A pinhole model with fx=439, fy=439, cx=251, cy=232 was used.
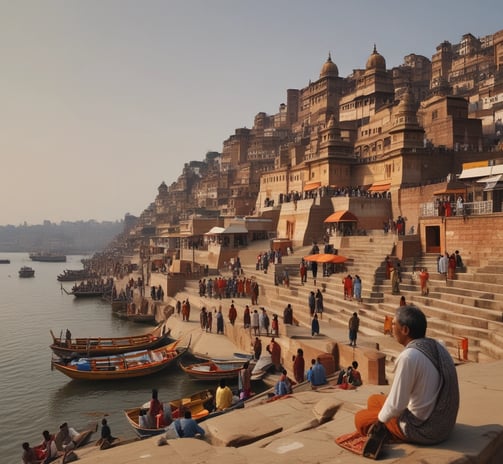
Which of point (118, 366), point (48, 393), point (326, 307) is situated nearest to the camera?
point (48, 393)

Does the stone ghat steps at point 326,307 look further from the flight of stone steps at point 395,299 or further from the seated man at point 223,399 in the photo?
the seated man at point 223,399

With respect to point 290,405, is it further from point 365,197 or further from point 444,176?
point 444,176


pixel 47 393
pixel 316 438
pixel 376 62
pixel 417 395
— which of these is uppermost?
pixel 376 62

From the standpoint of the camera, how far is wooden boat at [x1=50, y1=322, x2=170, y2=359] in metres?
18.7

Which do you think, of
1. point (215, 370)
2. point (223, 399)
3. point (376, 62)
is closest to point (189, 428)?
point (223, 399)

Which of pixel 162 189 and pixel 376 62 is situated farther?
pixel 162 189

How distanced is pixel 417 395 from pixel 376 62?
49887 mm

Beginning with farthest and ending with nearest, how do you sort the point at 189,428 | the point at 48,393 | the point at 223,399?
the point at 48,393 < the point at 223,399 < the point at 189,428

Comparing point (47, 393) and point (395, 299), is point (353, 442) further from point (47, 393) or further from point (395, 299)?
point (47, 393)

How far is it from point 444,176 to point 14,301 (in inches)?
1569

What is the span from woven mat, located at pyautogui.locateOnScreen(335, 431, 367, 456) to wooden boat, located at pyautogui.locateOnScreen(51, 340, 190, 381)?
1378 centimetres

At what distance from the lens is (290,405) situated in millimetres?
6469

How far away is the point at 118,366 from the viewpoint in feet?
54.2

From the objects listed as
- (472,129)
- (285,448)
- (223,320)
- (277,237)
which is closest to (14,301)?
(277,237)
